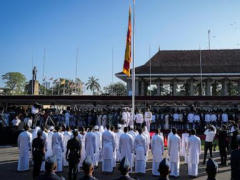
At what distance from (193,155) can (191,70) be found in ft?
69.0

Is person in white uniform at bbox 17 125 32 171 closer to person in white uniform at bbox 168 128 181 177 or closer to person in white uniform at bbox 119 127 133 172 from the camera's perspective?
person in white uniform at bbox 119 127 133 172

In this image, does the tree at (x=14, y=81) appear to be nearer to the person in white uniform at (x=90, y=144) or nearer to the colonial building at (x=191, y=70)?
the colonial building at (x=191, y=70)

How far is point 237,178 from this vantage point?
5.59 m

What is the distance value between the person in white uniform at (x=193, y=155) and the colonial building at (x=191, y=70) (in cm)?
1839

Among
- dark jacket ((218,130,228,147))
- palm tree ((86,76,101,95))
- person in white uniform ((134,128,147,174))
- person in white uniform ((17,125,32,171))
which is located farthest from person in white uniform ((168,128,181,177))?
palm tree ((86,76,101,95))

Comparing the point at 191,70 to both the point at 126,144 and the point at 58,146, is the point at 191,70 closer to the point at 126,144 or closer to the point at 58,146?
the point at 126,144

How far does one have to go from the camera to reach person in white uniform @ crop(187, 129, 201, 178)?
10.2m

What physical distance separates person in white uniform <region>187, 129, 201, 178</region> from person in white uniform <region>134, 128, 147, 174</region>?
1.76 m

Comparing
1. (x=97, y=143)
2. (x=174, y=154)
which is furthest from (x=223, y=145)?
(x=97, y=143)

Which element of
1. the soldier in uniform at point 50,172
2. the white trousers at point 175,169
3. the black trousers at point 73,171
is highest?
the soldier in uniform at point 50,172

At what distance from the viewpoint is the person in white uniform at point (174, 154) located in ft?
33.8

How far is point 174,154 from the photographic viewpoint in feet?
34.3

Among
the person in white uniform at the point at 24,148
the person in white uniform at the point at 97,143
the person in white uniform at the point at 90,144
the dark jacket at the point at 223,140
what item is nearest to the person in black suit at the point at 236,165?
the person in white uniform at the point at 90,144

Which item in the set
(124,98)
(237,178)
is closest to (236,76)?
(124,98)
